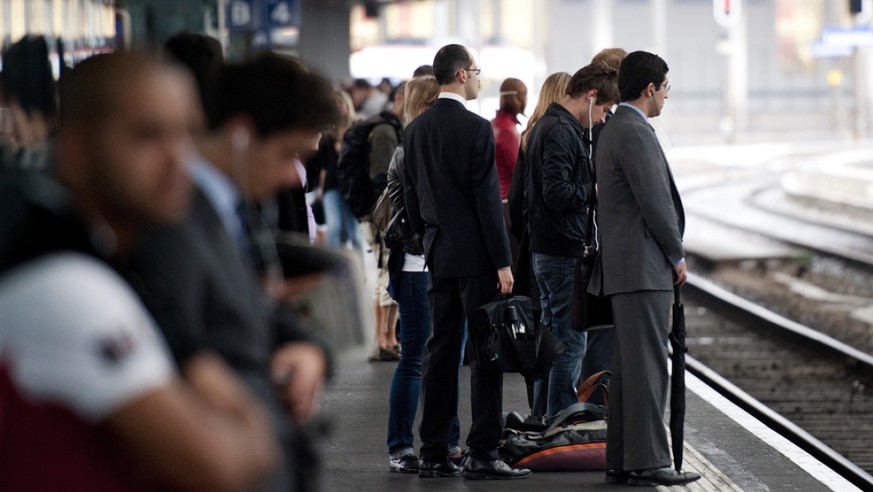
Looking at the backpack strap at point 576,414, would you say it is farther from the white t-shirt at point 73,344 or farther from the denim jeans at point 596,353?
the white t-shirt at point 73,344

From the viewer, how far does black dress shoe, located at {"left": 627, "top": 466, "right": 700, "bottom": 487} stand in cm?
639

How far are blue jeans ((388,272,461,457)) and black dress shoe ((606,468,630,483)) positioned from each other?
77cm

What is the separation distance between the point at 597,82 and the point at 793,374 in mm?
5205

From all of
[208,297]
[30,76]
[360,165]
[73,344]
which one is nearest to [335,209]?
[360,165]

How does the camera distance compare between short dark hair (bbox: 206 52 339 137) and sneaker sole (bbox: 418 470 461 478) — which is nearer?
short dark hair (bbox: 206 52 339 137)

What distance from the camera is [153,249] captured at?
2.00m

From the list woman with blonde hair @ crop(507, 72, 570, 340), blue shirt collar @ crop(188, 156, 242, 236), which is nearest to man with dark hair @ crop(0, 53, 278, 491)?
blue shirt collar @ crop(188, 156, 242, 236)

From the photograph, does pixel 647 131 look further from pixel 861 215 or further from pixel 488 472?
pixel 861 215

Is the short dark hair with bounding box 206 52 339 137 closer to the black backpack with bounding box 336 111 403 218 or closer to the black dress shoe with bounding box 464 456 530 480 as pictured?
the black dress shoe with bounding box 464 456 530 480

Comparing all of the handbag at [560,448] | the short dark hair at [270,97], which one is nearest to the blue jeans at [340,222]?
the handbag at [560,448]

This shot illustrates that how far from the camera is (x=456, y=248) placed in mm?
6445

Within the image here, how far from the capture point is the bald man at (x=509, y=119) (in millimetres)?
8836

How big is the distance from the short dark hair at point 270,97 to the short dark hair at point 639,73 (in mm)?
4036

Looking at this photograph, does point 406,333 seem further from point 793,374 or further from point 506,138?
point 793,374
